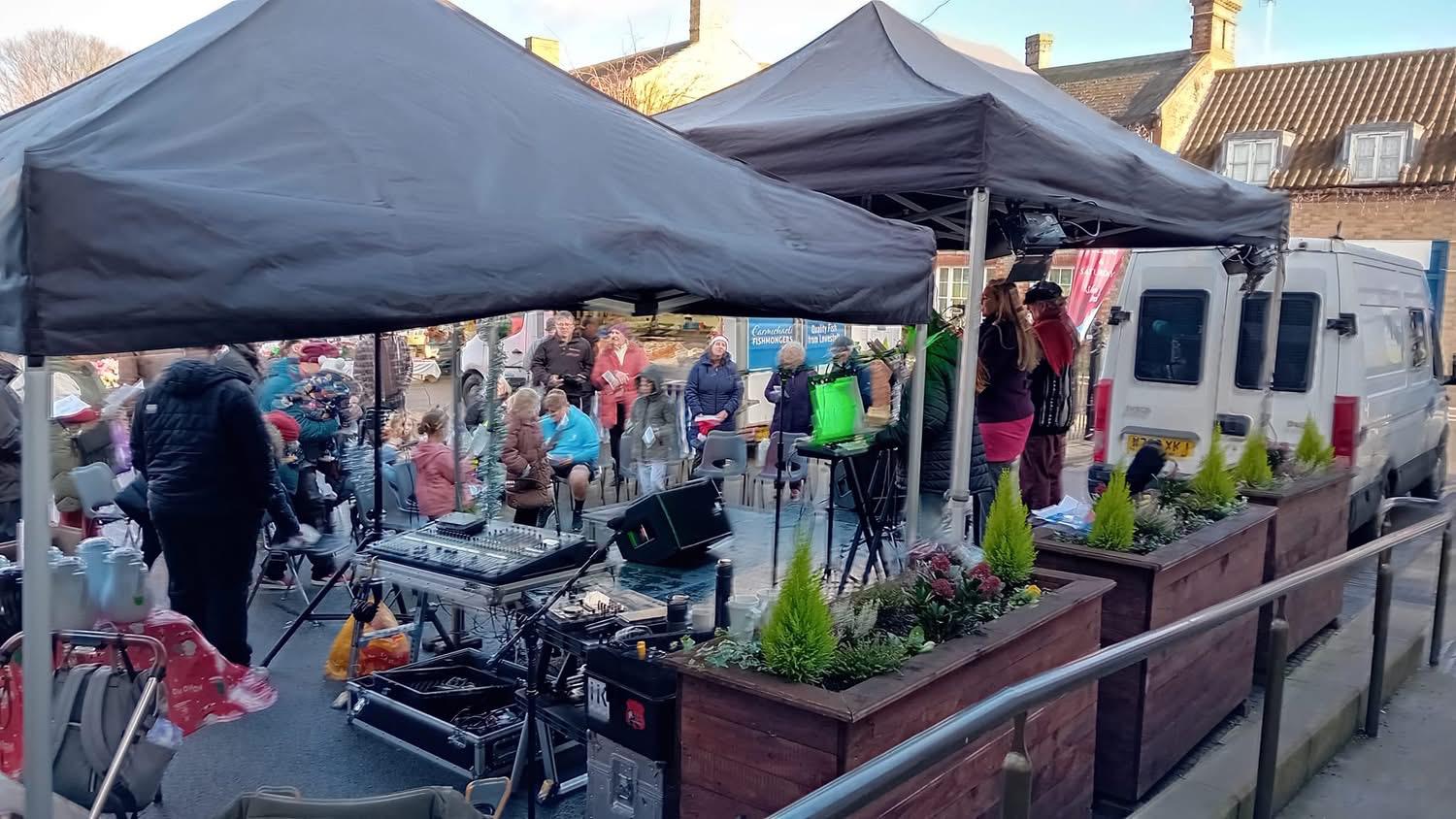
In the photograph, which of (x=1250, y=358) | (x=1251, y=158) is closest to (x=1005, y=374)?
(x=1250, y=358)

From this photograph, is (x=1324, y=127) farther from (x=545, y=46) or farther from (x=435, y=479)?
(x=435, y=479)

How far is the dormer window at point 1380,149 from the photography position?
69.4 feet

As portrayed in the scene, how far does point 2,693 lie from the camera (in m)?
3.45

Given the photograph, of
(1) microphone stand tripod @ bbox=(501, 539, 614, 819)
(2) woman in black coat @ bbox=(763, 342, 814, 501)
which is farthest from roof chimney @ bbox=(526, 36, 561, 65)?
(1) microphone stand tripod @ bbox=(501, 539, 614, 819)

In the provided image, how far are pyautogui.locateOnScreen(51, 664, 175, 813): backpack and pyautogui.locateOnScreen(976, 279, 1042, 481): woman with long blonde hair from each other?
4.02m

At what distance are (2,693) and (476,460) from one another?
310cm

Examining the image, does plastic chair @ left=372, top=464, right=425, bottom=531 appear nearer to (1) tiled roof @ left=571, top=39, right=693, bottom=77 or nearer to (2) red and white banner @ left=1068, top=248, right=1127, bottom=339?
(2) red and white banner @ left=1068, top=248, right=1127, bottom=339

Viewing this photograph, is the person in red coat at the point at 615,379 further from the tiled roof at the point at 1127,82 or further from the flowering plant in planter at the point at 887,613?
the tiled roof at the point at 1127,82

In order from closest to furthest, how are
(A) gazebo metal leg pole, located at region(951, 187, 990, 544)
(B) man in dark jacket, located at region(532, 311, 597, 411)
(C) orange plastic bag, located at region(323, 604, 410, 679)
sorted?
(A) gazebo metal leg pole, located at region(951, 187, 990, 544), (C) orange plastic bag, located at region(323, 604, 410, 679), (B) man in dark jacket, located at region(532, 311, 597, 411)

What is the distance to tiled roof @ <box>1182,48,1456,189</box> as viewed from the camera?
21.6 meters

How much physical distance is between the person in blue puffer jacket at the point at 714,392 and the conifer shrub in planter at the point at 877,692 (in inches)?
267

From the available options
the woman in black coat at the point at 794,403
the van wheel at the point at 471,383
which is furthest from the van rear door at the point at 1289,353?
the van wheel at the point at 471,383

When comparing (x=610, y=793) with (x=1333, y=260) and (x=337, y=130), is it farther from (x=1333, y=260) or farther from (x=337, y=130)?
(x=1333, y=260)

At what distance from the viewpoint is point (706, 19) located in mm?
27734
